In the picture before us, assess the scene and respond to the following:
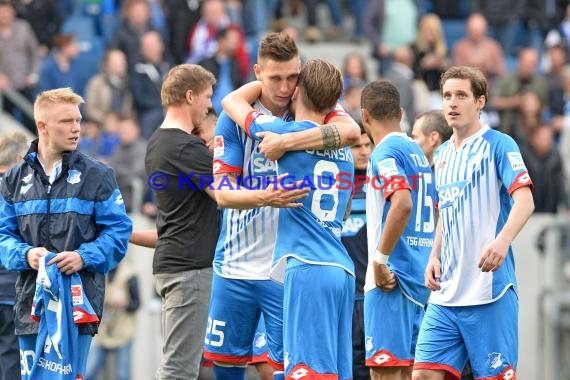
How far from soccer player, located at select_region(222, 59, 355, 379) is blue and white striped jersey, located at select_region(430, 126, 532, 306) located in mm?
844

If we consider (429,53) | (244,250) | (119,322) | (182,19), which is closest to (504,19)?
(429,53)

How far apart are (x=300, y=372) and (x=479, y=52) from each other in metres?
12.8

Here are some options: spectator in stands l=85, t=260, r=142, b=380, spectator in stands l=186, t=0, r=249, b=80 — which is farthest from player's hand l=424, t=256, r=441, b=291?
spectator in stands l=186, t=0, r=249, b=80

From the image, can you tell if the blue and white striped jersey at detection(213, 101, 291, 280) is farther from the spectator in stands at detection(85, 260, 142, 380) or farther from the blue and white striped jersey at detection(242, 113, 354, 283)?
the spectator in stands at detection(85, 260, 142, 380)

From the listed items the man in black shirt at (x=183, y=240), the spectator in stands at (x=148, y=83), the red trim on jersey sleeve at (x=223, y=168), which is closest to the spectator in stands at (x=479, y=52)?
the spectator in stands at (x=148, y=83)

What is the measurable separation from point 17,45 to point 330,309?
11.7 metres

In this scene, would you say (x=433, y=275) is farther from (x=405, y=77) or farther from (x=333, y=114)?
(x=405, y=77)

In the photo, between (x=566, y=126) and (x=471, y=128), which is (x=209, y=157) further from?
(x=566, y=126)

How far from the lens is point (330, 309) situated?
8.44 meters

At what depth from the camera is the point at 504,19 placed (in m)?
22.3

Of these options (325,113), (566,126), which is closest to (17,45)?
(566,126)

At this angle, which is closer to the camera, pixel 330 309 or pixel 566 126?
pixel 330 309

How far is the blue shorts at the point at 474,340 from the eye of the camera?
8836 millimetres

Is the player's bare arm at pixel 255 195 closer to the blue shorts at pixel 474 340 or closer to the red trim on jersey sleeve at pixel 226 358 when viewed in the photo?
the red trim on jersey sleeve at pixel 226 358
